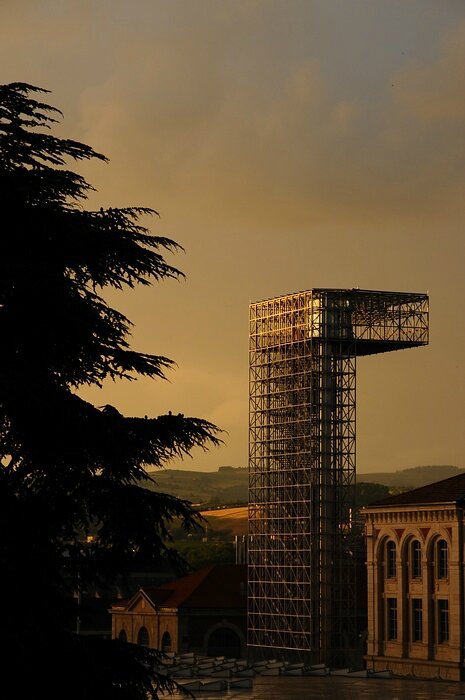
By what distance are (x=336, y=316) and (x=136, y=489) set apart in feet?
276

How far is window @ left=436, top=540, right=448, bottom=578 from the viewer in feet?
284

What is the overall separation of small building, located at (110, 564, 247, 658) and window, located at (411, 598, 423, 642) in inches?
900

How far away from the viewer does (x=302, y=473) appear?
325 feet

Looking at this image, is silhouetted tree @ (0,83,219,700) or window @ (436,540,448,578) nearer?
silhouetted tree @ (0,83,219,700)

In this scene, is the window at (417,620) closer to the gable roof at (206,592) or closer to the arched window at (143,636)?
the gable roof at (206,592)

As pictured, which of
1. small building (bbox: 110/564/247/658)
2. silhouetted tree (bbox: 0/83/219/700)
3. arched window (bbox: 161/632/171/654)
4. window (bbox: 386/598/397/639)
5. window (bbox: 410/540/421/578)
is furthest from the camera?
arched window (bbox: 161/632/171/654)

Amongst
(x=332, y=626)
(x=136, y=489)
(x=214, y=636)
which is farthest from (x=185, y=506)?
(x=214, y=636)

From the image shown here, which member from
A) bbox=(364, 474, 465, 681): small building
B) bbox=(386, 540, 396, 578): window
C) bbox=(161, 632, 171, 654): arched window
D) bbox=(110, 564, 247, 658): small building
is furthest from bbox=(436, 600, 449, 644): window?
bbox=(161, 632, 171, 654): arched window

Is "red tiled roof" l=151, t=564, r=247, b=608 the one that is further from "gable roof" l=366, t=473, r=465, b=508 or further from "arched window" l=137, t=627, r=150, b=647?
"gable roof" l=366, t=473, r=465, b=508

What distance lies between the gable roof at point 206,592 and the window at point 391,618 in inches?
793

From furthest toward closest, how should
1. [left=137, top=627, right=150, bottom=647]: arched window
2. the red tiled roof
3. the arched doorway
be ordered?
[left=137, top=627, right=150, bottom=647]: arched window < the arched doorway < the red tiled roof

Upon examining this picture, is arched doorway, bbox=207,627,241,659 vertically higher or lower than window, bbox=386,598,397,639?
lower

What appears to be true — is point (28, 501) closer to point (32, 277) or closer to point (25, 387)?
point (25, 387)

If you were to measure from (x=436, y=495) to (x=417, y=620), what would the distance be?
7766mm
